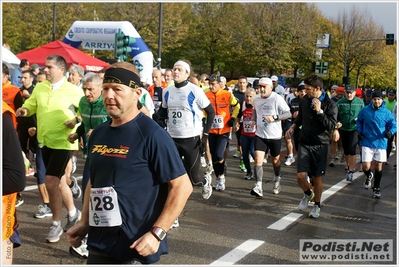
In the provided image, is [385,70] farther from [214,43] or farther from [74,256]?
[74,256]

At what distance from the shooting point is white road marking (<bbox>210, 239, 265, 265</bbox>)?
5559mm

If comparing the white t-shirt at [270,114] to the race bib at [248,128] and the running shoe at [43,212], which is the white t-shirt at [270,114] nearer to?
the race bib at [248,128]

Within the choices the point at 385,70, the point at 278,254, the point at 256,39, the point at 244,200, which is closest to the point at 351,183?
the point at 244,200

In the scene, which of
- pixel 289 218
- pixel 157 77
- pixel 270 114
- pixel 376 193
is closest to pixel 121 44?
pixel 157 77

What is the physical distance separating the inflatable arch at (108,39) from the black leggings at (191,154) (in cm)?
968

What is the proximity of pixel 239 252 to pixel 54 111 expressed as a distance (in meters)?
2.56

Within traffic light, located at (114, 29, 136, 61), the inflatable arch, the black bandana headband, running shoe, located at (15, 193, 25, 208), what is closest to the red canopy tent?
the inflatable arch

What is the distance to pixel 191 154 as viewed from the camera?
24.7ft

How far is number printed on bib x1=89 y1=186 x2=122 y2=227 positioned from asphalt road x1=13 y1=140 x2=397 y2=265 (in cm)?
238

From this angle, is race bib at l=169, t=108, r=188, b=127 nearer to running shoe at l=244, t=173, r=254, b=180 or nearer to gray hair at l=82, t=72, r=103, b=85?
gray hair at l=82, t=72, r=103, b=85

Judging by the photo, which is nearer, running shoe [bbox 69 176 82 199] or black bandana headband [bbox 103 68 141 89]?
black bandana headband [bbox 103 68 141 89]

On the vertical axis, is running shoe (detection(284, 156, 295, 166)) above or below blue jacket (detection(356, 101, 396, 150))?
below

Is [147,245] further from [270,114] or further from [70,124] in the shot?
[270,114]

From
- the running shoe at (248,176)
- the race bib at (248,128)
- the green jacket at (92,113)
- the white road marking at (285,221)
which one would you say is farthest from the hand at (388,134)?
the green jacket at (92,113)
